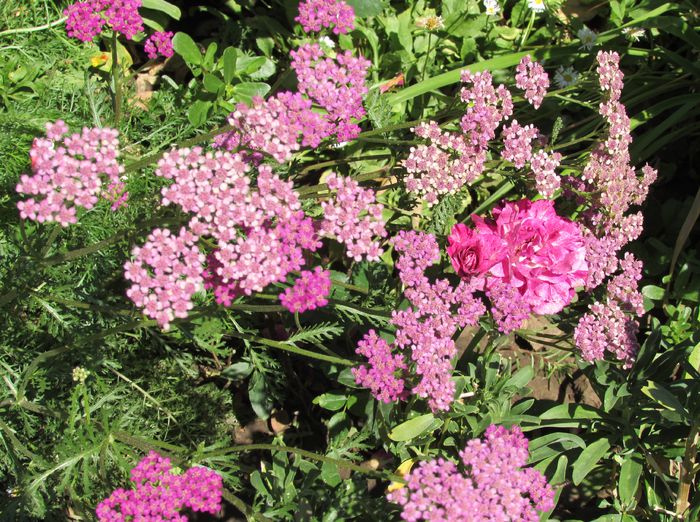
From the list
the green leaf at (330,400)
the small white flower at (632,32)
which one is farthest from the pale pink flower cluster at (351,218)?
the small white flower at (632,32)

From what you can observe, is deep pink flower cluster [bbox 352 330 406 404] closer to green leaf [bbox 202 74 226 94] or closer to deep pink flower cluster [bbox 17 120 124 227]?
deep pink flower cluster [bbox 17 120 124 227]

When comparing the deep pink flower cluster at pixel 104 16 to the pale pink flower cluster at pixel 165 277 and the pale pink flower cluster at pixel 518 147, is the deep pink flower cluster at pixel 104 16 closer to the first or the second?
the pale pink flower cluster at pixel 165 277

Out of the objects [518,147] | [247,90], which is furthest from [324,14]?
[518,147]

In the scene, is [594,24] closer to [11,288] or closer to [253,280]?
[253,280]

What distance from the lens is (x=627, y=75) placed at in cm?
438

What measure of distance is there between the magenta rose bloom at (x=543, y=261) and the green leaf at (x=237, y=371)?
120cm

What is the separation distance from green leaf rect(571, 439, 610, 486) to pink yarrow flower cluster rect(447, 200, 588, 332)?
0.64 m

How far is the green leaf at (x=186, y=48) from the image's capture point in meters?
3.45

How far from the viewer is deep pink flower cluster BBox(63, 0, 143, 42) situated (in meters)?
2.66

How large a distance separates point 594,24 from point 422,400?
299 centimetres

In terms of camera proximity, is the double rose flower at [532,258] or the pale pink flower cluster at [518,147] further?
the double rose flower at [532,258]

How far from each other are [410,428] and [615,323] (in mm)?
987

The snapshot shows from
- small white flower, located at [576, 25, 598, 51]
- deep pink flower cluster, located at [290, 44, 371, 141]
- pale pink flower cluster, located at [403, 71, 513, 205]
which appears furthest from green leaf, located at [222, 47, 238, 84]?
small white flower, located at [576, 25, 598, 51]

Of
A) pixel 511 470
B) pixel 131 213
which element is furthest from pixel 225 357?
pixel 511 470
